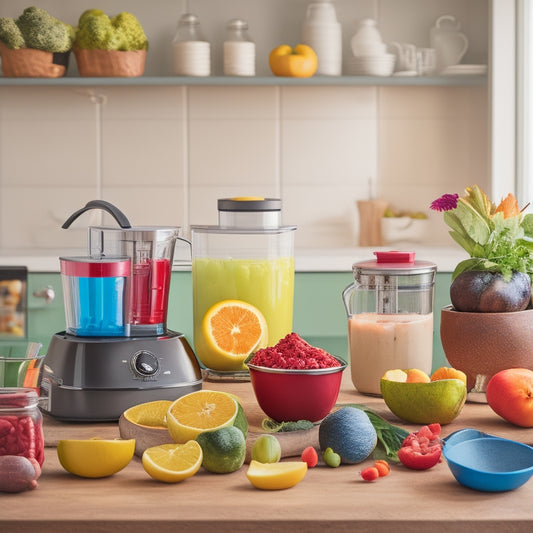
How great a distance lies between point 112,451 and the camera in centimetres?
92

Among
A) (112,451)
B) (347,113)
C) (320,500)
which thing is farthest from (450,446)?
(347,113)

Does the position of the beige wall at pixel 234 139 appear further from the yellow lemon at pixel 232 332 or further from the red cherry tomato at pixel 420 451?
the red cherry tomato at pixel 420 451

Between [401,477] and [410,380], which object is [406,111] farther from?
[401,477]

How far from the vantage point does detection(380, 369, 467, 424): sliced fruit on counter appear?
1118 mm

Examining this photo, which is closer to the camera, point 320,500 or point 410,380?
point 320,500

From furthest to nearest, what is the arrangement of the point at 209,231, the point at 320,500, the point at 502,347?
the point at 209,231
the point at 502,347
the point at 320,500

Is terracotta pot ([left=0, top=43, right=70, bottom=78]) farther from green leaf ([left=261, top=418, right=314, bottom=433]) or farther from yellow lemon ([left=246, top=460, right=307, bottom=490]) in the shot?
yellow lemon ([left=246, top=460, right=307, bottom=490])

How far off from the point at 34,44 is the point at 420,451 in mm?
2695

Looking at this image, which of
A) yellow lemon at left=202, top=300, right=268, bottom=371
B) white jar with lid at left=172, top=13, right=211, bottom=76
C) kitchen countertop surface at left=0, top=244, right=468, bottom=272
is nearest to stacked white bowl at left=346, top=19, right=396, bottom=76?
white jar with lid at left=172, top=13, right=211, bottom=76

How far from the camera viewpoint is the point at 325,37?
3383mm

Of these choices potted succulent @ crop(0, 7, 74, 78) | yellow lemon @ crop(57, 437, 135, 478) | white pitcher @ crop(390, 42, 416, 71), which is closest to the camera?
yellow lemon @ crop(57, 437, 135, 478)

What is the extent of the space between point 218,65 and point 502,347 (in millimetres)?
2499

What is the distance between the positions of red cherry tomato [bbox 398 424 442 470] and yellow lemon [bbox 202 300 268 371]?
51 centimetres

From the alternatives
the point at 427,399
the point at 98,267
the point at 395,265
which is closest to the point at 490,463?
the point at 427,399
